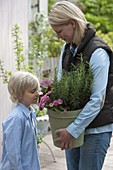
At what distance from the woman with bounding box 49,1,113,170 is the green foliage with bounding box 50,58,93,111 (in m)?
0.05

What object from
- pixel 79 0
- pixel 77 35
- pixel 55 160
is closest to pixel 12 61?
pixel 55 160

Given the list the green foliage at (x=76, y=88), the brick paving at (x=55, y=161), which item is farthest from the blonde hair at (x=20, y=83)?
the brick paving at (x=55, y=161)

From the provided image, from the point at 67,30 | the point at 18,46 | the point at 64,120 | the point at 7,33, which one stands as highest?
→ the point at 67,30

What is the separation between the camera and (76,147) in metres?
2.77

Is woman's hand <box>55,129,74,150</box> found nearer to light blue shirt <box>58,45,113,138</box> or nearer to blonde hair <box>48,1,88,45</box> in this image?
light blue shirt <box>58,45,113,138</box>

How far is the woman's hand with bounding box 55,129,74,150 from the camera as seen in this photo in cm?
260

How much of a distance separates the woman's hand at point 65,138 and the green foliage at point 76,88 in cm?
15

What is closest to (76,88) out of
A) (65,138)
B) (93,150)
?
(65,138)

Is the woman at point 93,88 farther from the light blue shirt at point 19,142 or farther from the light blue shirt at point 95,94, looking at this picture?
the light blue shirt at point 19,142

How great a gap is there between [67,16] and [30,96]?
66 cm

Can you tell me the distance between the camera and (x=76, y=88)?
256 cm

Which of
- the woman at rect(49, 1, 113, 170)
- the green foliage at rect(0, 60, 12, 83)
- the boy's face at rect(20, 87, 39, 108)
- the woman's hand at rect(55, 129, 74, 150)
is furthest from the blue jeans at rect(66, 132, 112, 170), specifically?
the green foliage at rect(0, 60, 12, 83)

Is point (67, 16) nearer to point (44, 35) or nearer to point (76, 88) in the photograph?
point (76, 88)

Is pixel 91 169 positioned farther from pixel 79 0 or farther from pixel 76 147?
pixel 79 0
